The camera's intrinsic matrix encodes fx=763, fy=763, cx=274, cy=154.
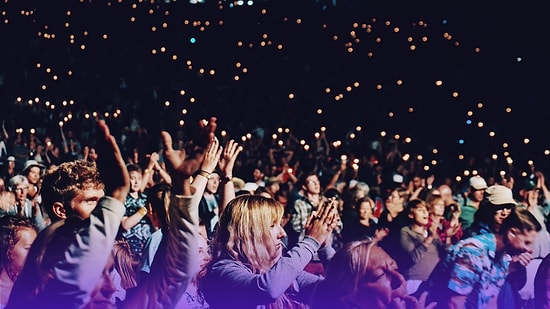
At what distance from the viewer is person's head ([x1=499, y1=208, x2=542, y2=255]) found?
4430 mm

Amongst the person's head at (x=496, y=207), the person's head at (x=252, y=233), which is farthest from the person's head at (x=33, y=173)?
the person's head at (x=252, y=233)

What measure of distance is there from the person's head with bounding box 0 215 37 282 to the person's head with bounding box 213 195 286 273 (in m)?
0.94

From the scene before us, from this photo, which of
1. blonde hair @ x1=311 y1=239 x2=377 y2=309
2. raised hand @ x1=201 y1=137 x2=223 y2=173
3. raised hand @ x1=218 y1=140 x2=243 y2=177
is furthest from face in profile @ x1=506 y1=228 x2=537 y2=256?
raised hand @ x1=201 y1=137 x2=223 y2=173

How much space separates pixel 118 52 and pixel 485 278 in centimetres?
1490

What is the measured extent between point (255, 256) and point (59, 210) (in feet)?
3.09

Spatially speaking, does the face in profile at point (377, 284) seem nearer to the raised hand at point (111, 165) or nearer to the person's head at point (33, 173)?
the raised hand at point (111, 165)

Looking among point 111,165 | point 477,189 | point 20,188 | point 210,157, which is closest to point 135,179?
point 20,188

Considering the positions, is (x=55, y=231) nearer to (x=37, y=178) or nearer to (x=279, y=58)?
(x=37, y=178)

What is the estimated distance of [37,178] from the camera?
26.2 feet

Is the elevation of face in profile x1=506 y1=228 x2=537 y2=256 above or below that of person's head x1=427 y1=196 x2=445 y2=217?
above

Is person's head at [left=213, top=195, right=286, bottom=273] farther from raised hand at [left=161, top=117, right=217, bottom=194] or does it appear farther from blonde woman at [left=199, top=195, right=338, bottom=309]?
raised hand at [left=161, top=117, right=217, bottom=194]

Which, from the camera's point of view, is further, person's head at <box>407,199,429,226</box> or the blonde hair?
person's head at <box>407,199,429,226</box>

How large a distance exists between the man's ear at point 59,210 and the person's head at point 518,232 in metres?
2.65

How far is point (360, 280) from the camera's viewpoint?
3535 mm
